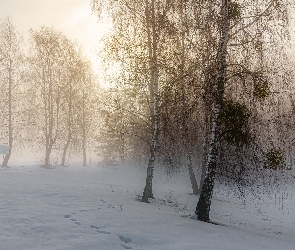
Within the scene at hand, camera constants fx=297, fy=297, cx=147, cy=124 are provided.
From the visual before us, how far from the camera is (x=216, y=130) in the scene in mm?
9836

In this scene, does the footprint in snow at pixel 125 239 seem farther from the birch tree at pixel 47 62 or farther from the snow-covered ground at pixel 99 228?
the birch tree at pixel 47 62

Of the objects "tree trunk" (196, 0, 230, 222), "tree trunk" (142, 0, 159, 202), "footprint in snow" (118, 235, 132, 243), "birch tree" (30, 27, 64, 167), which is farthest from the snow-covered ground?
"birch tree" (30, 27, 64, 167)

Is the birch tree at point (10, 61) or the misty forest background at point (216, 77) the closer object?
the misty forest background at point (216, 77)

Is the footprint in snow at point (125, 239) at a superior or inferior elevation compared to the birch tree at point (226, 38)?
inferior

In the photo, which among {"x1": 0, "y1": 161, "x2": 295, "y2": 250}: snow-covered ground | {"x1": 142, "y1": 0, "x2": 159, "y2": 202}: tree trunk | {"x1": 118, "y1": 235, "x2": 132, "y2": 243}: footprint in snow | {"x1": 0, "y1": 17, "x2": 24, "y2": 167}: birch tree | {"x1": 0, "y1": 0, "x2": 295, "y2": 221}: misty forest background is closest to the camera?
{"x1": 0, "y1": 161, "x2": 295, "y2": 250}: snow-covered ground

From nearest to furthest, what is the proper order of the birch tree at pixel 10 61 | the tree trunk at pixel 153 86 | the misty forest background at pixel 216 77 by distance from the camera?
the misty forest background at pixel 216 77
the tree trunk at pixel 153 86
the birch tree at pixel 10 61

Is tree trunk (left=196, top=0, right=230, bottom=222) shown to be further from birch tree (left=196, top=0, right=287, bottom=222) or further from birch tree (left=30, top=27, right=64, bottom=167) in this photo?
birch tree (left=30, top=27, right=64, bottom=167)

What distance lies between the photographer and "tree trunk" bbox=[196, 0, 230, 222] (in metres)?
9.12

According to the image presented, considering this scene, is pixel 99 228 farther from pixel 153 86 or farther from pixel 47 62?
pixel 47 62

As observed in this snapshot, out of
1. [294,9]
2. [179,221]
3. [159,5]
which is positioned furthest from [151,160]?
[294,9]

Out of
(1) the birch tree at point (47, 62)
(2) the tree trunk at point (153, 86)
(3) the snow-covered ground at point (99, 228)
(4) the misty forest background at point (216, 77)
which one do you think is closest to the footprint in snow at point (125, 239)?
(3) the snow-covered ground at point (99, 228)

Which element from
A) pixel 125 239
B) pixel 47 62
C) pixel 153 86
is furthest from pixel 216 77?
pixel 47 62

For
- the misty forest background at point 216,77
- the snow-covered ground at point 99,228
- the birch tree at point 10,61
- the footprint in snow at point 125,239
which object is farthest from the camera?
the birch tree at point 10,61

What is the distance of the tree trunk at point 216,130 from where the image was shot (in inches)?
359
